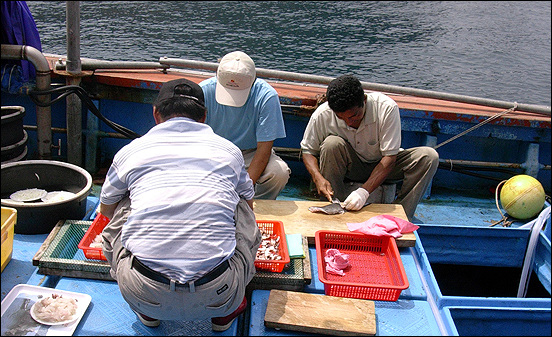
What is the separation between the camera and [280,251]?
2982 millimetres

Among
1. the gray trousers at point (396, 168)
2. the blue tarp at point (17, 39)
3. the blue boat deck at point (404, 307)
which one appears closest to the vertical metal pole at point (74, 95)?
the blue tarp at point (17, 39)

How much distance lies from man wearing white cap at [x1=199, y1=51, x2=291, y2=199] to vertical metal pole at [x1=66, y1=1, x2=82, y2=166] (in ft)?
3.98

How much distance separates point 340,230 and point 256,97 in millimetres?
1150

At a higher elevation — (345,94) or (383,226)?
(345,94)

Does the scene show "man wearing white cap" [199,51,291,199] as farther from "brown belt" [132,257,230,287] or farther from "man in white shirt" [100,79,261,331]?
"brown belt" [132,257,230,287]

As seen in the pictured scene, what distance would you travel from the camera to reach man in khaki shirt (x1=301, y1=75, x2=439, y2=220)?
3.69m

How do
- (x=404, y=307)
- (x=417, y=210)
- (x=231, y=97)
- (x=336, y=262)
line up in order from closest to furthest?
(x=404, y=307) → (x=336, y=262) → (x=231, y=97) → (x=417, y=210)

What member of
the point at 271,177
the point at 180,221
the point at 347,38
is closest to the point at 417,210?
the point at 271,177

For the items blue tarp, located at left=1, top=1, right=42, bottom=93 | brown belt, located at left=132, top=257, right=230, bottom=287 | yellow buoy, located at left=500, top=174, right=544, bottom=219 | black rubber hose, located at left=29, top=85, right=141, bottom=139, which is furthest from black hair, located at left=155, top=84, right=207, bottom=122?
yellow buoy, located at left=500, top=174, right=544, bottom=219

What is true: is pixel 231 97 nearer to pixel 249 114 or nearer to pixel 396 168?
pixel 249 114

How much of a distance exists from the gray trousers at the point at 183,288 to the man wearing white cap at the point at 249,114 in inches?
46.2

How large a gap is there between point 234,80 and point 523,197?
262 centimetres

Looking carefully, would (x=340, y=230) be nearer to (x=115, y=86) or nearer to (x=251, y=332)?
(x=251, y=332)

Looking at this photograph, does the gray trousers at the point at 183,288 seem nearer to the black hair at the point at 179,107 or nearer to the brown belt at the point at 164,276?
the brown belt at the point at 164,276
